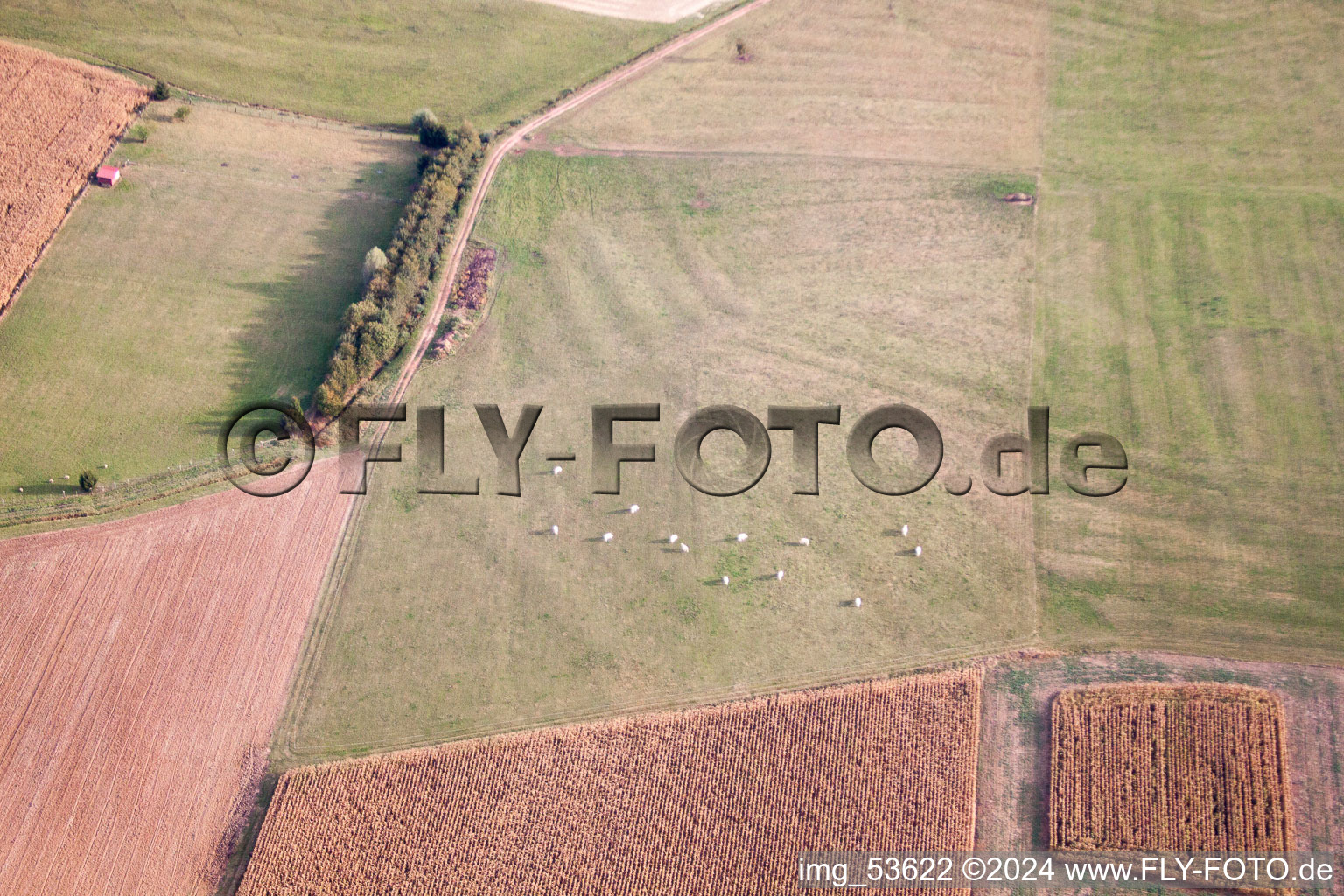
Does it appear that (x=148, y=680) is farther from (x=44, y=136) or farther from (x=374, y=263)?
(x=44, y=136)

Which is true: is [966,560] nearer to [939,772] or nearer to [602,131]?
[939,772]

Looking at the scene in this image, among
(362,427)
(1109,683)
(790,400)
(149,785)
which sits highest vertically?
(790,400)

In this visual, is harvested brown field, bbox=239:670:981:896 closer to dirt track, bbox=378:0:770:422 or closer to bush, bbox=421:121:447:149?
dirt track, bbox=378:0:770:422

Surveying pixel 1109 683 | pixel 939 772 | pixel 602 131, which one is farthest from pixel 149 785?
pixel 602 131

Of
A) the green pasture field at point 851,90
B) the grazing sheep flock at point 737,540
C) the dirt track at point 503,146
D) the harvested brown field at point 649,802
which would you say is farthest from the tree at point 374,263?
the harvested brown field at point 649,802

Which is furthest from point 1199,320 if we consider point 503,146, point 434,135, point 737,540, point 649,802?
point 434,135

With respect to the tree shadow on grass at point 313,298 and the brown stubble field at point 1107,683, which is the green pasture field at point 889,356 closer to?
the brown stubble field at point 1107,683

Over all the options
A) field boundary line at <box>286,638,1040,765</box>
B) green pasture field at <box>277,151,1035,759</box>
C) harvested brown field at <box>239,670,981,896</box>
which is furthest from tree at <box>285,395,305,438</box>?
harvested brown field at <box>239,670,981,896</box>
